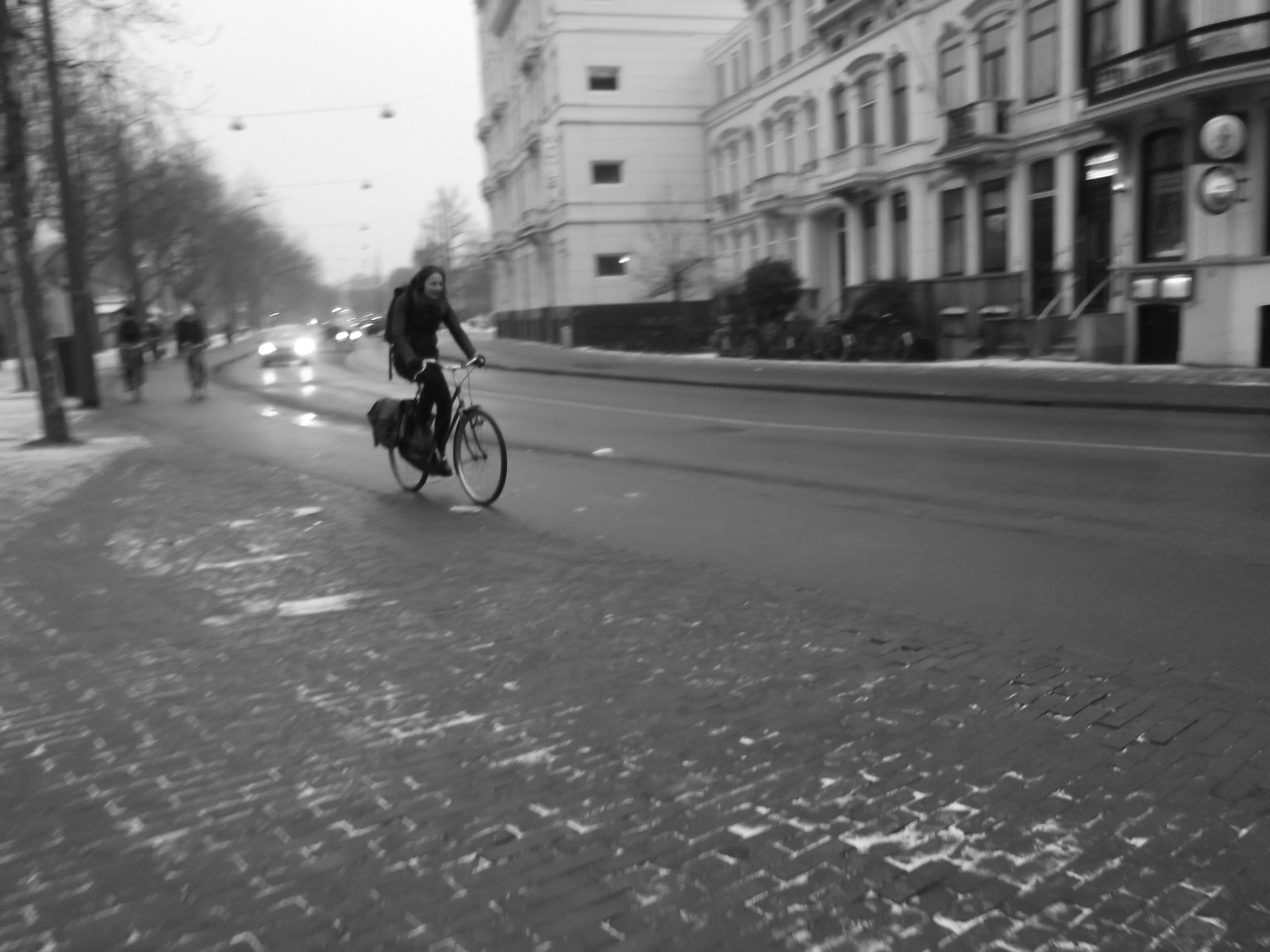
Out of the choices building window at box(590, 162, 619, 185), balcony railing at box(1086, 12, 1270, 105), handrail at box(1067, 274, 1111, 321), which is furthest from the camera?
building window at box(590, 162, 619, 185)

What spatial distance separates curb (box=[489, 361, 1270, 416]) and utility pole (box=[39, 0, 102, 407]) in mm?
10515

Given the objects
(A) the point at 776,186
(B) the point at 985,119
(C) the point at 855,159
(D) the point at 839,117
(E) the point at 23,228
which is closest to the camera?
(E) the point at 23,228

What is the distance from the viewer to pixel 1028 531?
7.84 metres

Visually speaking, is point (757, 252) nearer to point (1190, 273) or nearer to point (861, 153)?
point (861, 153)

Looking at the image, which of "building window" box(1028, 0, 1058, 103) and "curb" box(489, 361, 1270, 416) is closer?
"curb" box(489, 361, 1270, 416)

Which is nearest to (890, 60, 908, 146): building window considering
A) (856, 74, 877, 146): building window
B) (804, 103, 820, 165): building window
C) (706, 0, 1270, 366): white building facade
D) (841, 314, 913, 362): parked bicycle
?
(706, 0, 1270, 366): white building facade

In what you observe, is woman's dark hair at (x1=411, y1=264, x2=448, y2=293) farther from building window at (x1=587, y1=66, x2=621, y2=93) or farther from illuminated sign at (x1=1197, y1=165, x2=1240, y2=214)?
building window at (x1=587, y1=66, x2=621, y2=93)

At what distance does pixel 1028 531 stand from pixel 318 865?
564 centimetres

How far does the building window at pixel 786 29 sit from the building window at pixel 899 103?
27.3ft

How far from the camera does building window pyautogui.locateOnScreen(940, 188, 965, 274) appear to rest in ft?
102

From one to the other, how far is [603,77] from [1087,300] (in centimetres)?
3486

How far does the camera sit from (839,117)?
37.9m

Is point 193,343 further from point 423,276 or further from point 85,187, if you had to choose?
point 423,276

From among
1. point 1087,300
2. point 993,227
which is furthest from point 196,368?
point 993,227
